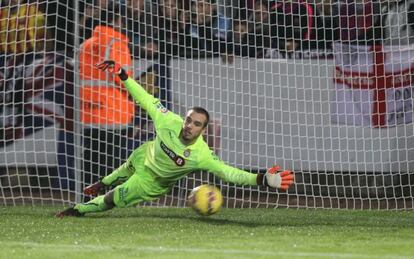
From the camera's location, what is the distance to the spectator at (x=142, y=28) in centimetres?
1181

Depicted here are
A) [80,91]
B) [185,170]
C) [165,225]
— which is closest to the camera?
[165,225]

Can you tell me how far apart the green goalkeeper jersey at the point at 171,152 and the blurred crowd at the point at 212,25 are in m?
2.49

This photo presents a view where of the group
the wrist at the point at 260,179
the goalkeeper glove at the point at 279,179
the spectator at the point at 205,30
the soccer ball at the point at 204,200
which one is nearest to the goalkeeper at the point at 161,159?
the soccer ball at the point at 204,200

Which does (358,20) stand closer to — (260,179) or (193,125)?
(193,125)

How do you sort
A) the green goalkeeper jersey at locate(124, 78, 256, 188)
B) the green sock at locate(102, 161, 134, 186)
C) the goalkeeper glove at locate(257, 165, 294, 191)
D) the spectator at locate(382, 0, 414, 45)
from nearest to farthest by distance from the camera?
the goalkeeper glove at locate(257, 165, 294, 191) → the green goalkeeper jersey at locate(124, 78, 256, 188) → the green sock at locate(102, 161, 134, 186) → the spectator at locate(382, 0, 414, 45)

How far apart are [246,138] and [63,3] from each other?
2808mm

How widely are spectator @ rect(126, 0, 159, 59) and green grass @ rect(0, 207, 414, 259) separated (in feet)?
7.59

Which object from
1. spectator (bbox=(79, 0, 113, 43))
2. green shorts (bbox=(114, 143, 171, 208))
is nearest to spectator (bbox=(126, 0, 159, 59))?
spectator (bbox=(79, 0, 113, 43))

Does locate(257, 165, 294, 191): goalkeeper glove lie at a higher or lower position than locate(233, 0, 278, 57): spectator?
lower

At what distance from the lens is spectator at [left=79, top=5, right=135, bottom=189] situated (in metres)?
11.6

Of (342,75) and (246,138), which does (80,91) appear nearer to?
(246,138)

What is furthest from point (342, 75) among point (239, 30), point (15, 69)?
point (15, 69)

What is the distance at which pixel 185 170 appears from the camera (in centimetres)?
914

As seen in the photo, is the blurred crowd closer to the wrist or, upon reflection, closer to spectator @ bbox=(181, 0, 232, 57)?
spectator @ bbox=(181, 0, 232, 57)
